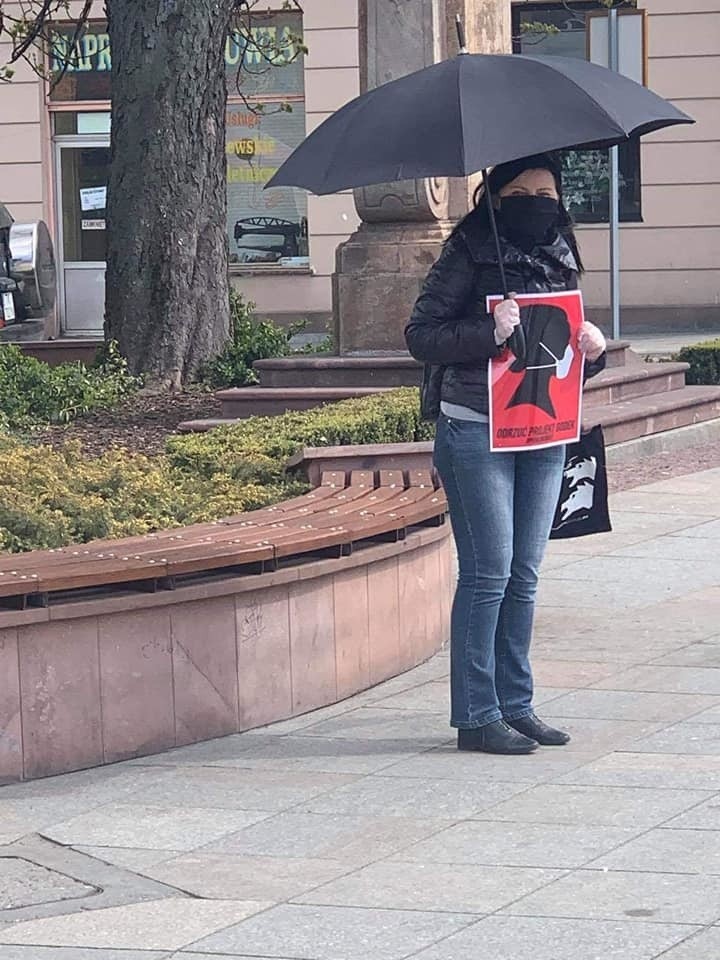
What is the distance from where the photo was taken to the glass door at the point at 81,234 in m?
25.3

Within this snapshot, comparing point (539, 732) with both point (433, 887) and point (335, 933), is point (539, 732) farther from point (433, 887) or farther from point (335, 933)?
point (335, 933)

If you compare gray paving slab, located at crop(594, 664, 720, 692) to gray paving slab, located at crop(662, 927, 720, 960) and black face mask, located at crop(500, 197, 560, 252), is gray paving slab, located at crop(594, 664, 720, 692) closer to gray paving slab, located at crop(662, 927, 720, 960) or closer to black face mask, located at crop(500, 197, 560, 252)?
black face mask, located at crop(500, 197, 560, 252)

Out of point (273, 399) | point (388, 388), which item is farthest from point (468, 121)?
point (273, 399)

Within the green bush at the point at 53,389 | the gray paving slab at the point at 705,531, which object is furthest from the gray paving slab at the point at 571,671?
the green bush at the point at 53,389

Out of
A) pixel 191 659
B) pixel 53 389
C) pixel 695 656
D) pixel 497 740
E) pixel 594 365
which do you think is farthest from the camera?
pixel 53 389

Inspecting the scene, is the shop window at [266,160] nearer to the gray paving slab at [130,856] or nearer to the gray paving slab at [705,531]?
the gray paving slab at [705,531]

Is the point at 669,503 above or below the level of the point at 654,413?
below

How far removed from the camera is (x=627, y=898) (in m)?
4.46

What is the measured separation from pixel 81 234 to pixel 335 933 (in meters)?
22.0

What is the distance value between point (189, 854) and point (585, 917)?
114cm

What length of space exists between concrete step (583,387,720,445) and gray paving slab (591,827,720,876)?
683 cm

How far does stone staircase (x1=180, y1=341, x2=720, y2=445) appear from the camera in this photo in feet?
40.0

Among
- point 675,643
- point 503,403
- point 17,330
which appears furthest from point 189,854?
point 17,330

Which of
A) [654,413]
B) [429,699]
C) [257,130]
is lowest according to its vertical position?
[429,699]
